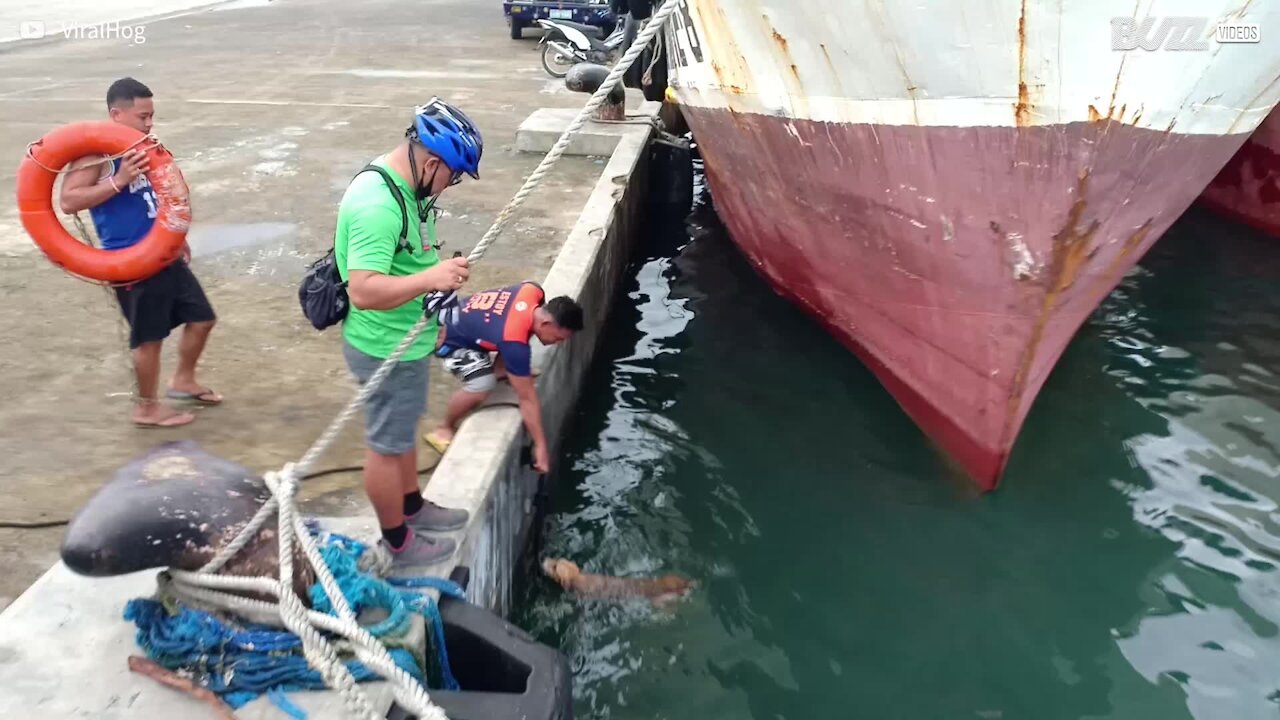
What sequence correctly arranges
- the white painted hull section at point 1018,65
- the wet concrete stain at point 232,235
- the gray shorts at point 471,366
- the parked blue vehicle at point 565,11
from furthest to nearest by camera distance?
1. the parked blue vehicle at point 565,11
2. the wet concrete stain at point 232,235
3. the gray shorts at point 471,366
4. the white painted hull section at point 1018,65

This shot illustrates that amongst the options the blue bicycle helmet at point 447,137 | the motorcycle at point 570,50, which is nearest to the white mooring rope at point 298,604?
the blue bicycle helmet at point 447,137

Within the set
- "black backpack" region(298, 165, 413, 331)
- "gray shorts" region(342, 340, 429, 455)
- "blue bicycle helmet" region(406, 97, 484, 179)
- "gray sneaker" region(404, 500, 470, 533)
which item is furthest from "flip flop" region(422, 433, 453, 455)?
"blue bicycle helmet" region(406, 97, 484, 179)

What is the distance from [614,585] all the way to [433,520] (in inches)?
51.9

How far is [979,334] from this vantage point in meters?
4.59

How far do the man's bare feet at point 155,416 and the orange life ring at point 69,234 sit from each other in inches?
21.2


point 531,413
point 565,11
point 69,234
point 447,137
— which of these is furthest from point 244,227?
point 565,11

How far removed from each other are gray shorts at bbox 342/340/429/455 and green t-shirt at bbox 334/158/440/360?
4 centimetres

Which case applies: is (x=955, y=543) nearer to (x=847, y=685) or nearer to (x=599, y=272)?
(x=847, y=685)

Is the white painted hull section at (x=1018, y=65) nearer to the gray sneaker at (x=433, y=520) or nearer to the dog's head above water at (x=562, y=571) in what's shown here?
the dog's head above water at (x=562, y=571)

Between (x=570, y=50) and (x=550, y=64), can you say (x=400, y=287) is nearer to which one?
(x=570, y=50)

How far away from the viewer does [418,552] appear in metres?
3.10

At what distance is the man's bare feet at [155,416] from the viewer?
13.7ft

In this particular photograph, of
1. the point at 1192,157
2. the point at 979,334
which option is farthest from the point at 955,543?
the point at 1192,157

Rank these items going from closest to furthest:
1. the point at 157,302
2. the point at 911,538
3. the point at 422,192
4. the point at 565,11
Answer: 1. the point at 422,192
2. the point at 157,302
3. the point at 911,538
4. the point at 565,11
